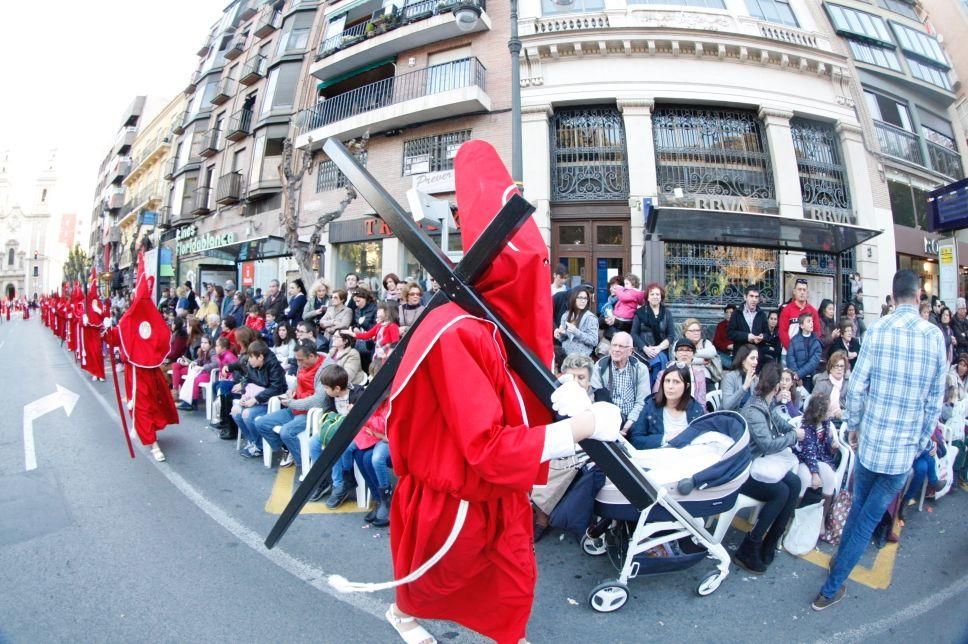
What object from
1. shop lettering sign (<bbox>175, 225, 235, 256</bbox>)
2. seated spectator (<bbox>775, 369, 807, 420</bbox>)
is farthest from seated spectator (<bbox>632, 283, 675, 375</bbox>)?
shop lettering sign (<bbox>175, 225, 235, 256</bbox>)

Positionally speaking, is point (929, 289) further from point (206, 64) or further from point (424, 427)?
point (206, 64)

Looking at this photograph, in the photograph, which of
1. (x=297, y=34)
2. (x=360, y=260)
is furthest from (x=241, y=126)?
(x=360, y=260)

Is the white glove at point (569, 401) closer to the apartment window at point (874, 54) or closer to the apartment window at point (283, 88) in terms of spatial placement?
the apartment window at point (874, 54)

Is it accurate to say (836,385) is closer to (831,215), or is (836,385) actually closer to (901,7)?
(831,215)

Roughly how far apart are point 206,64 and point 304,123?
59.3 ft

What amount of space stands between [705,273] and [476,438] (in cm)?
1127

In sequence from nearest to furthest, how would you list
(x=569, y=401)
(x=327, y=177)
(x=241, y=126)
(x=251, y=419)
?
(x=569, y=401), (x=251, y=419), (x=327, y=177), (x=241, y=126)

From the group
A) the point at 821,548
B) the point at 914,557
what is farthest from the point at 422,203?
the point at 914,557

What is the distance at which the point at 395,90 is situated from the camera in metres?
15.2

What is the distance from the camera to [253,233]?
64.7ft

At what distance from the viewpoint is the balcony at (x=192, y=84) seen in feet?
95.4

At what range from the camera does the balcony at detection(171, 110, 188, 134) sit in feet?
95.5

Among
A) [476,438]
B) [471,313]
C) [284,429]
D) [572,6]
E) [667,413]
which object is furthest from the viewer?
[572,6]

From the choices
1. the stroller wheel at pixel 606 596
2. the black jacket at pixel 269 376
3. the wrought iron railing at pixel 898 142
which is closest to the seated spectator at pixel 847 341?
the stroller wheel at pixel 606 596
